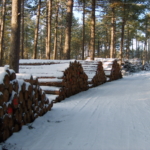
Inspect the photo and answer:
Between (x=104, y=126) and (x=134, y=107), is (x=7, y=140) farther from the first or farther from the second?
(x=134, y=107)

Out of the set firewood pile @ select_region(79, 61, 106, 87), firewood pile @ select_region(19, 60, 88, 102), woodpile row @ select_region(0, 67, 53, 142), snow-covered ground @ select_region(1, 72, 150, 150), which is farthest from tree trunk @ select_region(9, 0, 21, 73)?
firewood pile @ select_region(79, 61, 106, 87)

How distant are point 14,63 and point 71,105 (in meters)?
3.21

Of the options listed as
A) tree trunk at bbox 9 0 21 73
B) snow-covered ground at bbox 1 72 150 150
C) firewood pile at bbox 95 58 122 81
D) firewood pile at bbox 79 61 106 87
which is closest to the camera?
snow-covered ground at bbox 1 72 150 150

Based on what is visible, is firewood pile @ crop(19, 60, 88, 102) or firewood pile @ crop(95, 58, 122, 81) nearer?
firewood pile @ crop(19, 60, 88, 102)

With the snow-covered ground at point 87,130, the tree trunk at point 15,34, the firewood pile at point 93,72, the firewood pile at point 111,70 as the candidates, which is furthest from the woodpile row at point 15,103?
the firewood pile at point 111,70

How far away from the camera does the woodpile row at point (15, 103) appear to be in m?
3.63

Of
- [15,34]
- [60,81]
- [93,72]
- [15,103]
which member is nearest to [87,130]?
[15,103]

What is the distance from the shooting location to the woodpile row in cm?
363

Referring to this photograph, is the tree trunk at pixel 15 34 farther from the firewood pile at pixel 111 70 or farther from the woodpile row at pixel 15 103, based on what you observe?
the firewood pile at pixel 111 70

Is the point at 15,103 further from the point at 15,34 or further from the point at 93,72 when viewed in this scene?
the point at 93,72

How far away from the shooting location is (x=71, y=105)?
21.1 feet

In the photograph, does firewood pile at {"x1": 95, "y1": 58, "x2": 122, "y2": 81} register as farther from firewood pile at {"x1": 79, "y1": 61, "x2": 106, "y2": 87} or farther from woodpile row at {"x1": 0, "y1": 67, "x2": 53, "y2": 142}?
woodpile row at {"x1": 0, "y1": 67, "x2": 53, "y2": 142}

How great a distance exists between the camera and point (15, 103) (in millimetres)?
3971

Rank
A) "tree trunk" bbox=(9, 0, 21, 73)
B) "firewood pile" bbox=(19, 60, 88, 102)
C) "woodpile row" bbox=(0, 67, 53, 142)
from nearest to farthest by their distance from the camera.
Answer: "woodpile row" bbox=(0, 67, 53, 142), "firewood pile" bbox=(19, 60, 88, 102), "tree trunk" bbox=(9, 0, 21, 73)
